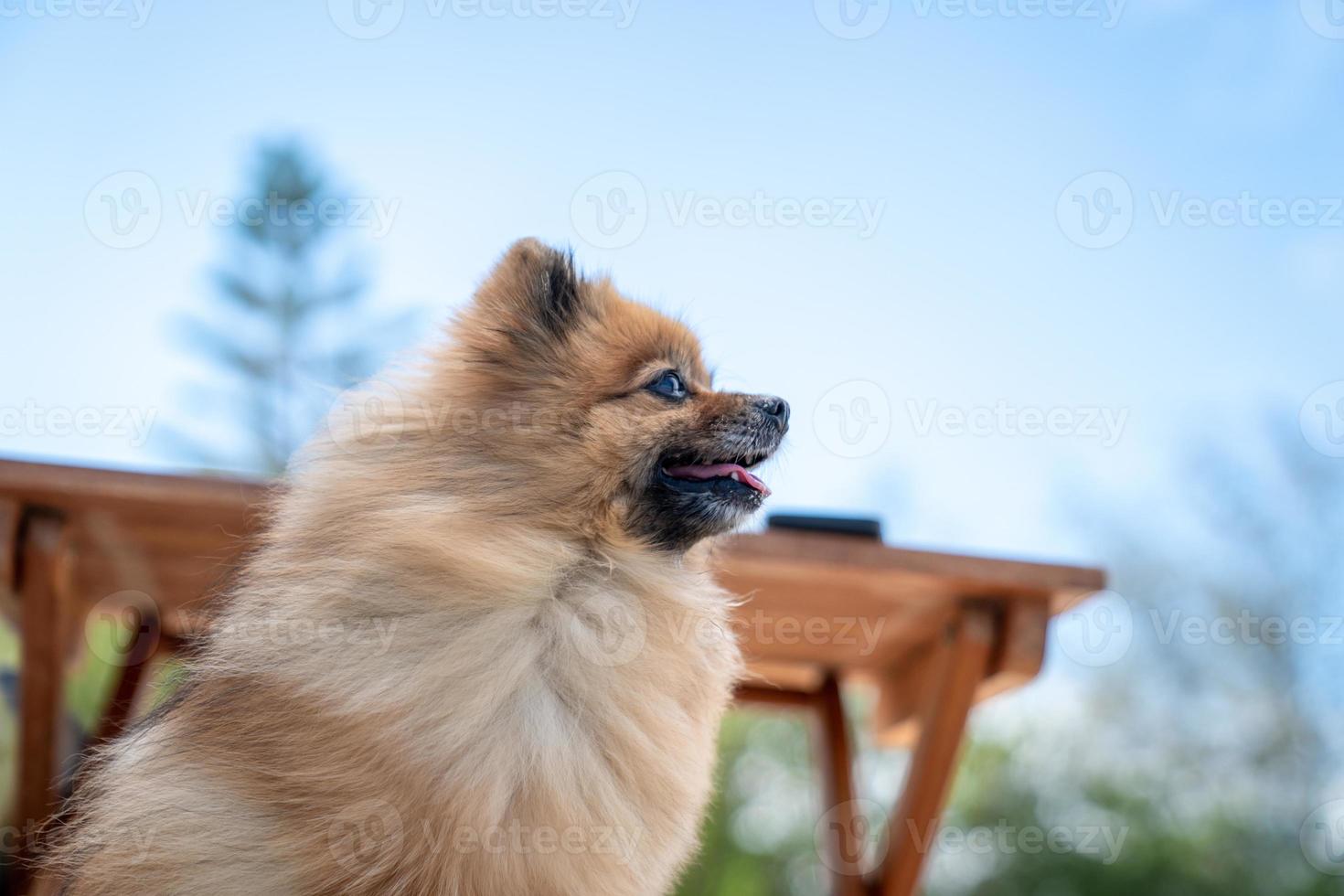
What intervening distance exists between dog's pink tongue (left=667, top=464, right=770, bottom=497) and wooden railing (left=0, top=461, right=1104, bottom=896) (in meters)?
0.68

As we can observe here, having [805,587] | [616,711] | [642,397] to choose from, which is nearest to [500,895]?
[616,711]

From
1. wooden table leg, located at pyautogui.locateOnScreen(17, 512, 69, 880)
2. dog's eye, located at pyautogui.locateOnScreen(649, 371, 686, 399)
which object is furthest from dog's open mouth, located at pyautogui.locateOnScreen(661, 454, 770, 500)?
wooden table leg, located at pyautogui.locateOnScreen(17, 512, 69, 880)

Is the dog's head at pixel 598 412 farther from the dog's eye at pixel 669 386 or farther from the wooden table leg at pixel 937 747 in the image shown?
the wooden table leg at pixel 937 747

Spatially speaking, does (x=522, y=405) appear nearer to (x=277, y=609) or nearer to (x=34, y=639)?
(x=277, y=609)

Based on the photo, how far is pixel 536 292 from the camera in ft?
8.81

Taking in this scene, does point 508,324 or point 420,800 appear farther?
point 508,324

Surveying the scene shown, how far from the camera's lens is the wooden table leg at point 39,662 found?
3.34 m

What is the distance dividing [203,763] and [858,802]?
2.72 meters

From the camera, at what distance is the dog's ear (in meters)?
2.68

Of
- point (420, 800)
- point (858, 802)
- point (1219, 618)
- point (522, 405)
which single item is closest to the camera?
point (420, 800)

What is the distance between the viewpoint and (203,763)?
2.15 metres

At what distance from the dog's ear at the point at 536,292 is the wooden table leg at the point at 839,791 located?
2.35 metres

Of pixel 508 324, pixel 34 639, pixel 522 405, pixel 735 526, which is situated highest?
pixel 508 324

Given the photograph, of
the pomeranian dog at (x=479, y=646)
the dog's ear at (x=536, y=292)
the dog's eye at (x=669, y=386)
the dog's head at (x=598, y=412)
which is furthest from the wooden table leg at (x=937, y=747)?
the dog's ear at (x=536, y=292)
